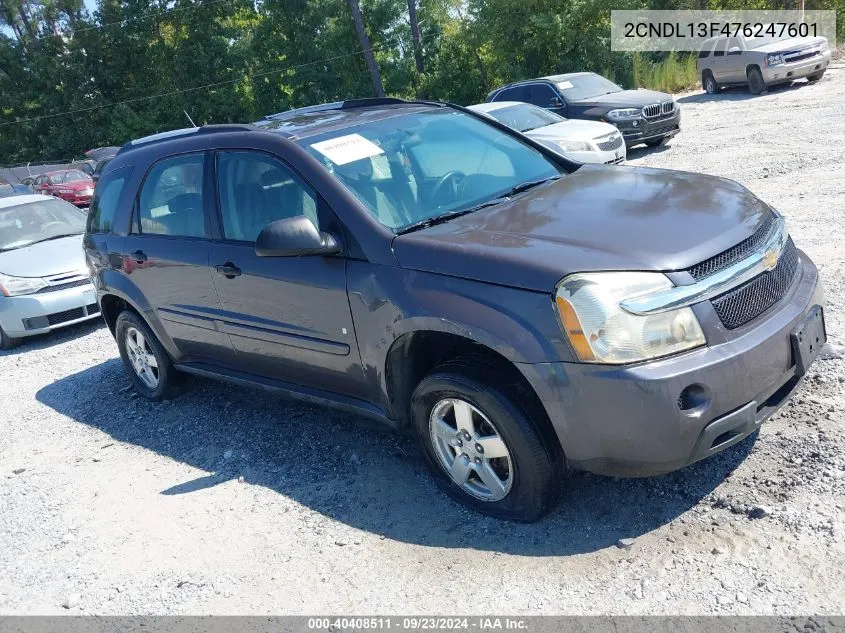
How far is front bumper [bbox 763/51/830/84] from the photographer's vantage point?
59.9 ft

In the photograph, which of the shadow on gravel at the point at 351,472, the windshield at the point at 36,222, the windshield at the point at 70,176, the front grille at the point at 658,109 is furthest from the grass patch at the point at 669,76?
the shadow on gravel at the point at 351,472

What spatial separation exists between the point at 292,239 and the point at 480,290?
3.32ft

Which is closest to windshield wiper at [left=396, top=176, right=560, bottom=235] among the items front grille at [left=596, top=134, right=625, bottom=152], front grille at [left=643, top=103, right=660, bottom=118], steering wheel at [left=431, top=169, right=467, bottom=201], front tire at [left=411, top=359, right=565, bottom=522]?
steering wheel at [left=431, top=169, right=467, bottom=201]

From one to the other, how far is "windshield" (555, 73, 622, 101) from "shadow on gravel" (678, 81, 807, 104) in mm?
5333

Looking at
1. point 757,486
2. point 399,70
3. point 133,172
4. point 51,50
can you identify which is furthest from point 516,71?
point 51,50

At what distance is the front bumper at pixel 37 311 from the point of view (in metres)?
8.50

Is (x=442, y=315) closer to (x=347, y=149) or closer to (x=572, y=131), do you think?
(x=347, y=149)

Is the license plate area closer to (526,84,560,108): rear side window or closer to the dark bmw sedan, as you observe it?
the dark bmw sedan

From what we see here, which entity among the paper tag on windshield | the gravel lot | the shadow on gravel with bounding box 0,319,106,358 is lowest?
the shadow on gravel with bounding box 0,319,106,358

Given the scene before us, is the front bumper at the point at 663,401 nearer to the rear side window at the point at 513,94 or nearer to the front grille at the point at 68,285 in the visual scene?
the front grille at the point at 68,285

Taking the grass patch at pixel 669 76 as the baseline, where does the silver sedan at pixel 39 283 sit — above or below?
above

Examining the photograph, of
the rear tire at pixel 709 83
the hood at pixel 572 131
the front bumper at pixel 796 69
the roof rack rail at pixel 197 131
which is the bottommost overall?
the rear tire at pixel 709 83

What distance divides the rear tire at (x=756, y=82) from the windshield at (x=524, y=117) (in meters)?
8.03

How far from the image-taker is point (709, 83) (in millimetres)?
20906
